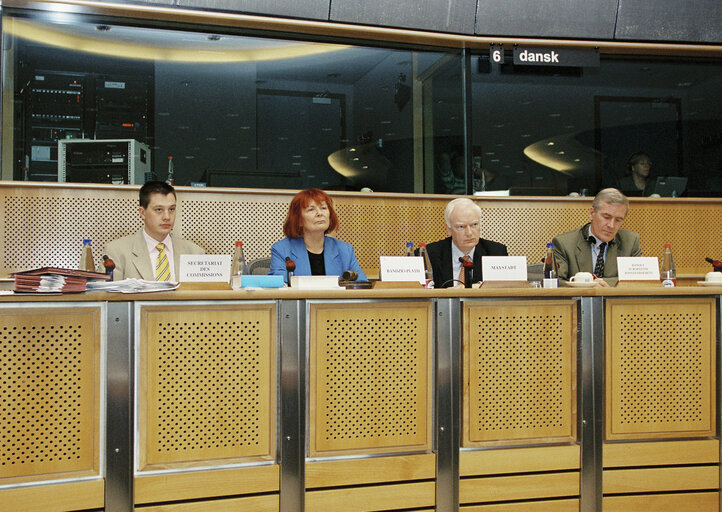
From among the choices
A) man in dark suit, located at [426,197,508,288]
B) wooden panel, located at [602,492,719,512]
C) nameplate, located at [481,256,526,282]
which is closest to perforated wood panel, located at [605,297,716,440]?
wooden panel, located at [602,492,719,512]

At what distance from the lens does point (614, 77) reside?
18.1 feet

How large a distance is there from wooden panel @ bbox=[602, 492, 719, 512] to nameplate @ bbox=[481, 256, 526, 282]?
981 mm

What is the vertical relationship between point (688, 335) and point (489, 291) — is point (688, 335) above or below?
below

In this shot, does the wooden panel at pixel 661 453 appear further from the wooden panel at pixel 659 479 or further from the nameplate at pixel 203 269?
the nameplate at pixel 203 269

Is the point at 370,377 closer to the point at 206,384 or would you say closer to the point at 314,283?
the point at 314,283

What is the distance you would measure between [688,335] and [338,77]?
372 centimetres

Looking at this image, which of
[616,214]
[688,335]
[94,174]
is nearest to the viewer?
[688,335]

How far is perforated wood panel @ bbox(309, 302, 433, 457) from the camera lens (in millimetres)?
2262

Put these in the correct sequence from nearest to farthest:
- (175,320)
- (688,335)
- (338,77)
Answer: (175,320), (688,335), (338,77)

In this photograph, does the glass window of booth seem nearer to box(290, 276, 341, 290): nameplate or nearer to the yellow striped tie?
the yellow striped tie

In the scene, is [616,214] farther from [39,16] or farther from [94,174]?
[39,16]

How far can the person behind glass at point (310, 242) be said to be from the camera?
130 inches

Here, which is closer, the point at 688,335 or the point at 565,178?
the point at 688,335

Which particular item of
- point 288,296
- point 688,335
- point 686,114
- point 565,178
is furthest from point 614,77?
point 288,296
